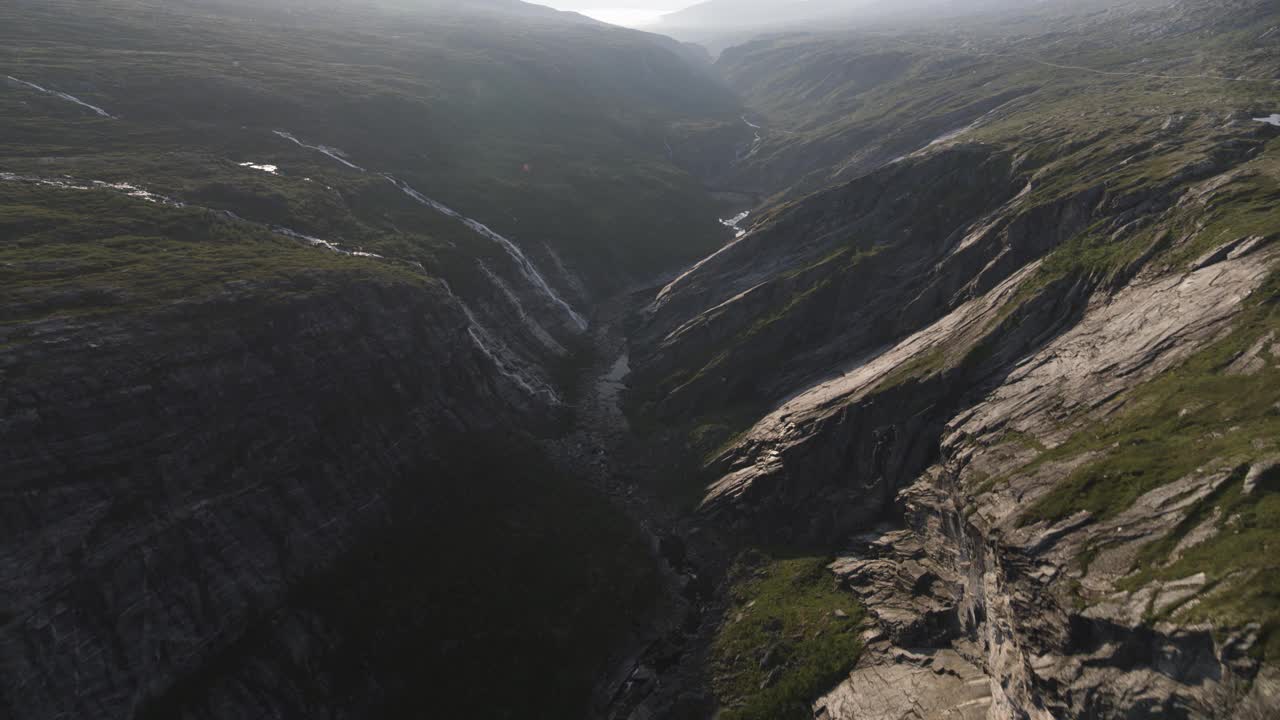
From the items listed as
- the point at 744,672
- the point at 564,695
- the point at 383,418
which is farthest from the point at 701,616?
the point at 383,418

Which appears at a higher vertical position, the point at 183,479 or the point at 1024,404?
the point at 1024,404

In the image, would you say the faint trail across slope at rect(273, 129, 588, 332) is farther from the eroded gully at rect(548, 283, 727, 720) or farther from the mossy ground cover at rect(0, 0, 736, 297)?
→ the eroded gully at rect(548, 283, 727, 720)

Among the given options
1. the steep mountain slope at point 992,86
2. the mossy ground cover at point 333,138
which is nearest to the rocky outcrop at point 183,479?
the mossy ground cover at point 333,138

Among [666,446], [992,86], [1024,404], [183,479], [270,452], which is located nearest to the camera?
[1024,404]

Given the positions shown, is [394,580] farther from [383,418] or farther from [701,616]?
[701,616]

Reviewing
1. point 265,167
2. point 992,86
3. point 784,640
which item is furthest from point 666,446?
point 992,86

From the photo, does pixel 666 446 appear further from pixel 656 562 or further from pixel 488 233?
pixel 488 233

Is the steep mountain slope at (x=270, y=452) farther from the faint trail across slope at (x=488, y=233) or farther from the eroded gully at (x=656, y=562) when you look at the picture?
the eroded gully at (x=656, y=562)

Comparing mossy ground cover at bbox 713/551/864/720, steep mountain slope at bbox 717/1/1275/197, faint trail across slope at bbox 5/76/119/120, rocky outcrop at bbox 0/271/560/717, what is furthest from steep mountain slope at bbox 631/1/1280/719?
faint trail across slope at bbox 5/76/119/120
